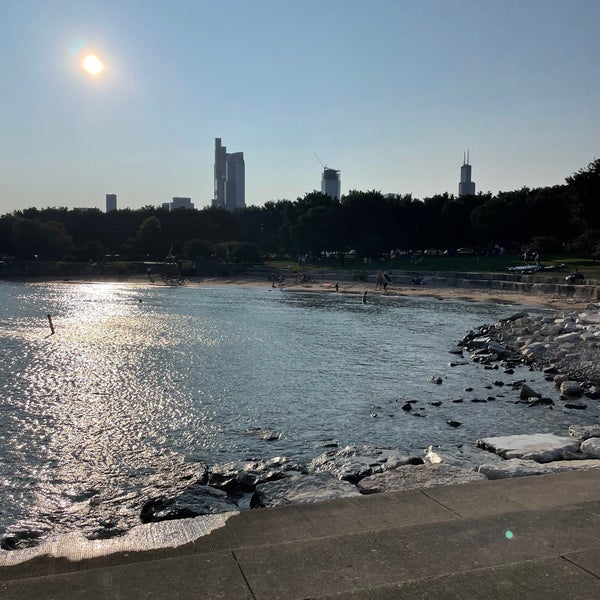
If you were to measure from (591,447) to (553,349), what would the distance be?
1603 cm

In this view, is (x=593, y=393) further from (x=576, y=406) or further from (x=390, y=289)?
(x=390, y=289)

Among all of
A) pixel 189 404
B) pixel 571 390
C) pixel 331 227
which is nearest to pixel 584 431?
pixel 571 390

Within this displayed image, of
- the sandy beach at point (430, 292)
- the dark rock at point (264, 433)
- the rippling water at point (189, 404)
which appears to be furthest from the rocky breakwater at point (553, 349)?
the sandy beach at point (430, 292)

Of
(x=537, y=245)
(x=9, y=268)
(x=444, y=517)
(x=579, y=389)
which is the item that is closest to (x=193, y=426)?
(x=444, y=517)

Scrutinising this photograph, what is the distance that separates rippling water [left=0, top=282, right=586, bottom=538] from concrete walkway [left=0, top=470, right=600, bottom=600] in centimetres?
390

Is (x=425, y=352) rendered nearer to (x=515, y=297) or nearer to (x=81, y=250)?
(x=515, y=297)

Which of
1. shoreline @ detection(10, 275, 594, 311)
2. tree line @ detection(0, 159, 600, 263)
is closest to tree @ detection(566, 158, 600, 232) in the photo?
tree line @ detection(0, 159, 600, 263)

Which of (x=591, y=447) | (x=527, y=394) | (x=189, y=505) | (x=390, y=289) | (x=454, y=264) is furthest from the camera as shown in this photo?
(x=454, y=264)

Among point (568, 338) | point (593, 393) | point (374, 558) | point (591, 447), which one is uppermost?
point (374, 558)

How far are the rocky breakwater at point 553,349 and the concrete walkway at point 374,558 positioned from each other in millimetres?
12181

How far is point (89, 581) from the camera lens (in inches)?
185

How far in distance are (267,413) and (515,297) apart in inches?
1982

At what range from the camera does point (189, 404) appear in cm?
1759

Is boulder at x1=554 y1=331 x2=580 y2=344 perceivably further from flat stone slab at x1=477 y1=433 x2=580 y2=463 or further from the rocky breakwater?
flat stone slab at x1=477 y1=433 x2=580 y2=463
